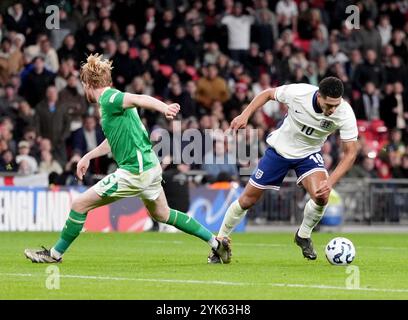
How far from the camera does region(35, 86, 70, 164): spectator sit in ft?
74.9

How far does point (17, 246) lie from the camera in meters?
16.3

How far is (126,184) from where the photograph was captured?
1227cm

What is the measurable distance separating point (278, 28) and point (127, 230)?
8.69m

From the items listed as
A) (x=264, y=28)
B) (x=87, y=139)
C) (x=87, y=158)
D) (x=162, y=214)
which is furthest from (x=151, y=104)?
(x=264, y=28)

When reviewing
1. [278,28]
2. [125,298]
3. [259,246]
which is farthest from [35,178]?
[125,298]

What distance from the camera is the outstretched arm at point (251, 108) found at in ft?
41.3

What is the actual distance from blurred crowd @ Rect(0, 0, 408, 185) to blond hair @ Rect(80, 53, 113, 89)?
952 cm

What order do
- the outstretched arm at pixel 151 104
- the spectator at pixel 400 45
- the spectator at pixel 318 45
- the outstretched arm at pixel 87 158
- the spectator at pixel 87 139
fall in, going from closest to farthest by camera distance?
the outstretched arm at pixel 151 104
the outstretched arm at pixel 87 158
the spectator at pixel 87 139
the spectator at pixel 318 45
the spectator at pixel 400 45

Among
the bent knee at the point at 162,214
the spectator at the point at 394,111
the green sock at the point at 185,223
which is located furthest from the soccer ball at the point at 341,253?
the spectator at the point at 394,111

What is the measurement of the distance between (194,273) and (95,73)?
7.73ft

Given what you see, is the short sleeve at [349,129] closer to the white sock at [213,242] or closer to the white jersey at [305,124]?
the white jersey at [305,124]

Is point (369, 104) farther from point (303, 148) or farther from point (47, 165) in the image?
point (303, 148)

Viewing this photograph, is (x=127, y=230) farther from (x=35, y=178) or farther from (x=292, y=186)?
(x=292, y=186)
